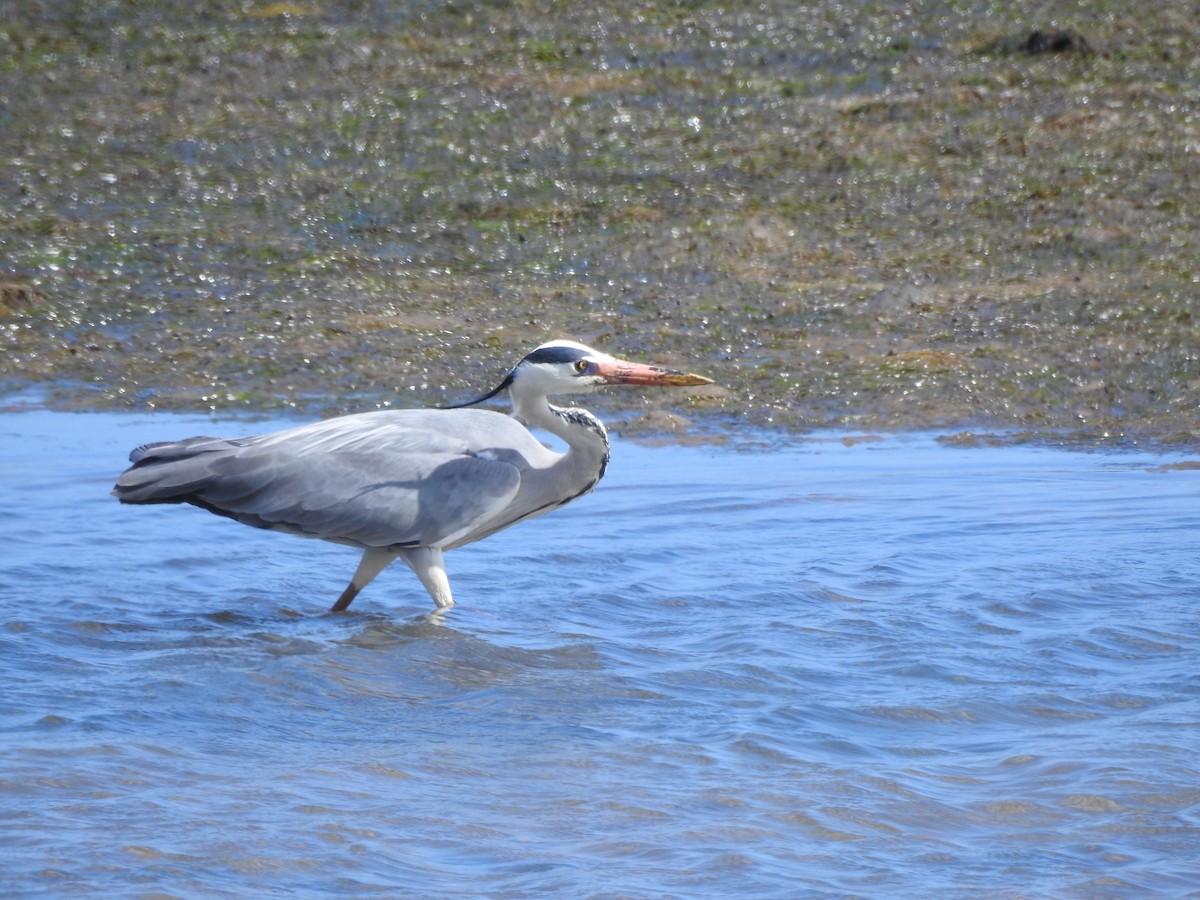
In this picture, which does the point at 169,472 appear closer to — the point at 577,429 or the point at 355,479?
the point at 355,479

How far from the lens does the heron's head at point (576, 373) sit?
21.7ft

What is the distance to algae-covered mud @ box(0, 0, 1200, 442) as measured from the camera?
895 cm

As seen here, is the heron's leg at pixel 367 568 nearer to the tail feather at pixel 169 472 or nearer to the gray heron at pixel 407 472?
the gray heron at pixel 407 472

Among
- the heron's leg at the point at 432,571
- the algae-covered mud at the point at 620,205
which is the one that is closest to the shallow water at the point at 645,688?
the heron's leg at the point at 432,571

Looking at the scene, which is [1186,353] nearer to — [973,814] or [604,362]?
[604,362]

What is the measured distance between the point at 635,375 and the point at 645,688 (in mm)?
1671

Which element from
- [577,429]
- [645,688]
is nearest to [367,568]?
[577,429]

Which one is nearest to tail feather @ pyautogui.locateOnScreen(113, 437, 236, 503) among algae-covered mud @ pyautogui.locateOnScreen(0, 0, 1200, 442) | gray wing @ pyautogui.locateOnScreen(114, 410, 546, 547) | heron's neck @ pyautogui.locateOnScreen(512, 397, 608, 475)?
gray wing @ pyautogui.locateOnScreen(114, 410, 546, 547)

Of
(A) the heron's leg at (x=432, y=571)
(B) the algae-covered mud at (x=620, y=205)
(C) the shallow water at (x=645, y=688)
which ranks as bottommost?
(C) the shallow water at (x=645, y=688)

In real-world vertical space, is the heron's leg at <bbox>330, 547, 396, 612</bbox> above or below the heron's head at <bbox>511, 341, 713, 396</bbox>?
below

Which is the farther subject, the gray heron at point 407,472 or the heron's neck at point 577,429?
the heron's neck at point 577,429

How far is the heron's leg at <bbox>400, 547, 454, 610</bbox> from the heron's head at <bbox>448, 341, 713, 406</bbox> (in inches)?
25.0

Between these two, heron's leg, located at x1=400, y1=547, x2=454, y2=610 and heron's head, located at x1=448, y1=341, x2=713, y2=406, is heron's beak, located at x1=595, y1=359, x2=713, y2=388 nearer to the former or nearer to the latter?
heron's head, located at x1=448, y1=341, x2=713, y2=406

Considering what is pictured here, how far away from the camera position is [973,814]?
4.27 meters
